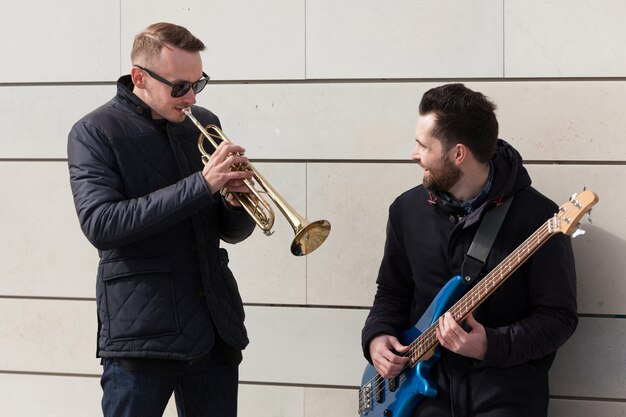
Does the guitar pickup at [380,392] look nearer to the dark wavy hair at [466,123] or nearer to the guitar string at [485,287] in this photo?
the guitar string at [485,287]

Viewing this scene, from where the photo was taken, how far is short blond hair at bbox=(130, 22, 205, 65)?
3896 mm

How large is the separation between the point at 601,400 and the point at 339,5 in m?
2.35

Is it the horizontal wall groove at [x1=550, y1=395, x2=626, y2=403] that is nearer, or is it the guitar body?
the guitar body

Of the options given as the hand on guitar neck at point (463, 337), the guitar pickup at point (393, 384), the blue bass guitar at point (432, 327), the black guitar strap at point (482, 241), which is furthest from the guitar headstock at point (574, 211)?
the guitar pickup at point (393, 384)

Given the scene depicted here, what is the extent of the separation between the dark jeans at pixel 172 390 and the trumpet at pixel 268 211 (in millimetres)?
594

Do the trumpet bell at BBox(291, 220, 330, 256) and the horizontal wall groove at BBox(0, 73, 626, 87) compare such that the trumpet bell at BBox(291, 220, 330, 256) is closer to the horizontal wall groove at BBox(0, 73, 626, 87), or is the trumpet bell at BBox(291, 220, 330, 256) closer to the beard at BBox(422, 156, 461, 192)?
the beard at BBox(422, 156, 461, 192)

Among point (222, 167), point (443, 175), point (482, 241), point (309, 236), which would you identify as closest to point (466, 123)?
point (443, 175)

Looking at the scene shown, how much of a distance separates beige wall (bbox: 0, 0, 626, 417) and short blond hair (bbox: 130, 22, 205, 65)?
1.27 meters

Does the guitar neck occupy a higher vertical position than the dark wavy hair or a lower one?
lower

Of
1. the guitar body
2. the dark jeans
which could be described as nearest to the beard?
the guitar body

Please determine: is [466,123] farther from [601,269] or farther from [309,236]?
[601,269]

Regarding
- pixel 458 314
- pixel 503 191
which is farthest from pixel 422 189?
pixel 458 314

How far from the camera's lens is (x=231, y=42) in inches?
206

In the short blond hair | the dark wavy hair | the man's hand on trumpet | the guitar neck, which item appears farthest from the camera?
the dark wavy hair
